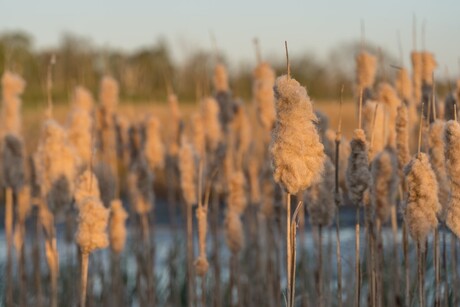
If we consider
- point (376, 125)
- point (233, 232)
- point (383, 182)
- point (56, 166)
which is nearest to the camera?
point (383, 182)

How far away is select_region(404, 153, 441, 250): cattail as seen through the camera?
2.66 meters

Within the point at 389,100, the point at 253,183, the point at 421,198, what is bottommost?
the point at 253,183

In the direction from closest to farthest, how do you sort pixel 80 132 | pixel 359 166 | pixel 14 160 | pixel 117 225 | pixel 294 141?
pixel 294 141 < pixel 359 166 < pixel 117 225 < pixel 14 160 < pixel 80 132

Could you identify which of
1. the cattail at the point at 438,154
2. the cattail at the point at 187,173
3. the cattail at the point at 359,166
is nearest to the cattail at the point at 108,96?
the cattail at the point at 187,173

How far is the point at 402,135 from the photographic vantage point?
3.24 m

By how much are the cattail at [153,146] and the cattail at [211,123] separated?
0.31 meters

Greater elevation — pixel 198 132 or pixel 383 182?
pixel 198 132

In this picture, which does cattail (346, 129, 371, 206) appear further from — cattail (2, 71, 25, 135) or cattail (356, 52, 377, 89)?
cattail (2, 71, 25, 135)

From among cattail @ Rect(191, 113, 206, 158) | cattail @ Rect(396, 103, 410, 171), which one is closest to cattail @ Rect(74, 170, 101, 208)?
cattail @ Rect(396, 103, 410, 171)

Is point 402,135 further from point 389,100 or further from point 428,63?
point 428,63

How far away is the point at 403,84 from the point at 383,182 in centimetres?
109

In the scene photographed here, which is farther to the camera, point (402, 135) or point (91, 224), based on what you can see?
point (402, 135)

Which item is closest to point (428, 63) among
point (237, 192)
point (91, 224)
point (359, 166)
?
point (237, 192)

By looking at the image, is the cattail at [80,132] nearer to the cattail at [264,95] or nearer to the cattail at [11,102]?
the cattail at [11,102]
